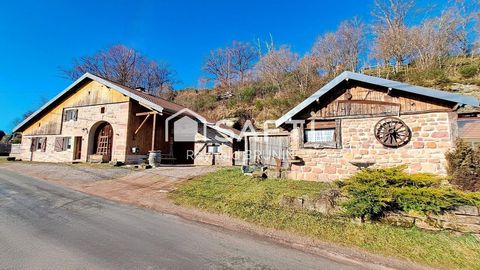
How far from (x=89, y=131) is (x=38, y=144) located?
21.3 ft

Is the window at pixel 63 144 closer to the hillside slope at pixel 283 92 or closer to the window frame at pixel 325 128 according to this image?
the hillside slope at pixel 283 92

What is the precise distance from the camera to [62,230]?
480 cm

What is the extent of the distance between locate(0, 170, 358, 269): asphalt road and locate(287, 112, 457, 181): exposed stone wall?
224 inches

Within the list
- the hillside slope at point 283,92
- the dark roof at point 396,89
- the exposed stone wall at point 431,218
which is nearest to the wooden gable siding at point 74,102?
the hillside slope at point 283,92

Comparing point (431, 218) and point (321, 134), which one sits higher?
point (321, 134)

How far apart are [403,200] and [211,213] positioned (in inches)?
171

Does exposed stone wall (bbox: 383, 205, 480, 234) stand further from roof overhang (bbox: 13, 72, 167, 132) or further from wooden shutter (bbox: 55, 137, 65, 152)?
wooden shutter (bbox: 55, 137, 65, 152)

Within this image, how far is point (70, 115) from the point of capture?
1858cm

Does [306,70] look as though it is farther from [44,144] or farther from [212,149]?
[44,144]

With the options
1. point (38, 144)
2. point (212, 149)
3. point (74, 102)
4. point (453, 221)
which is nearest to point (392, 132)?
point (453, 221)

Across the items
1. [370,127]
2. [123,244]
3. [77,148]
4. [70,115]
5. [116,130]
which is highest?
[70,115]

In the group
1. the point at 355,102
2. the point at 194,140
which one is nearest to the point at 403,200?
the point at 355,102

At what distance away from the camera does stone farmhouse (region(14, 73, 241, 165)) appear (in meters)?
15.9

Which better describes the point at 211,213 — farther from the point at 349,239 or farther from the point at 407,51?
the point at 407,51
